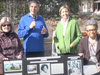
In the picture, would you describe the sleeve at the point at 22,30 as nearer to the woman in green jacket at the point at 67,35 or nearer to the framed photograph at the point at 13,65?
the woman in green jacket at the point at 67,35

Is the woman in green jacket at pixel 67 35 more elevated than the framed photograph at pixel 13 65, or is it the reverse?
the woman in green jacket at pixel 67 35

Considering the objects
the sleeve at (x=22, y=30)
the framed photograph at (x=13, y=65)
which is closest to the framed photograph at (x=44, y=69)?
the framed photograph at (x=13, y=65)

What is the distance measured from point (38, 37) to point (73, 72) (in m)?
1.28

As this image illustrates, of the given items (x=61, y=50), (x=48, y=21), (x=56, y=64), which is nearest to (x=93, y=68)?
(x=56, y=64)

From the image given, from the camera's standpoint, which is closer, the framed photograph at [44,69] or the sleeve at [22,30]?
the framed photograph at [44,69]

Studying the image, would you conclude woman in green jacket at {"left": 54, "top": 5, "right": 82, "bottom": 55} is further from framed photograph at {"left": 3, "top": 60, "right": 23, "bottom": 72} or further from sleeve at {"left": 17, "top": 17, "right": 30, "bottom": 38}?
framed photograph at {"left": 3, "top": 60, "right": 23, "bottom": 72}

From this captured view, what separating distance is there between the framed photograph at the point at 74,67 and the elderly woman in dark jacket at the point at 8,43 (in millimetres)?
971

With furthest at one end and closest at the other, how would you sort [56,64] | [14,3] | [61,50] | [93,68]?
[14,3]
[61,50]
[93,68]
[56,64]

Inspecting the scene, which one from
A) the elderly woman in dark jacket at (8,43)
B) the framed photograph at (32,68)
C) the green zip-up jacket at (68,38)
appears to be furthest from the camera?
the green zip-up jacket at (68,38)

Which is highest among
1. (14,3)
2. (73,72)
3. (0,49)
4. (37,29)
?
(14,3)

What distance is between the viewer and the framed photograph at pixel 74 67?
266 centimetres

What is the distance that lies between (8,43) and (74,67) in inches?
50.5

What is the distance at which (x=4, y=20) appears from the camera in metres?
3.17

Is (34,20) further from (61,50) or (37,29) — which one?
(61,50)
